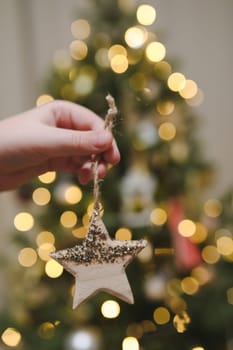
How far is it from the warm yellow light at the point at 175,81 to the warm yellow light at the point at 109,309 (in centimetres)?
72

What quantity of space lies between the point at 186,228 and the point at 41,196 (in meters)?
0.50

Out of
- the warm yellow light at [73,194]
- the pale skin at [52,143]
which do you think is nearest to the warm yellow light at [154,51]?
the warm yellow light at [73,194]

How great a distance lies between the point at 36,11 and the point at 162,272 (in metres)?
1.43

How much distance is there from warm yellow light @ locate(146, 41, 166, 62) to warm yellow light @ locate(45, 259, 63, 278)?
74 centimetres

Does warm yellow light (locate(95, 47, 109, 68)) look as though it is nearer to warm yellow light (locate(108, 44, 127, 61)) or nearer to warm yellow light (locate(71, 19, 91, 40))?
warm yellow light (locate(108, 44, 127, 61))

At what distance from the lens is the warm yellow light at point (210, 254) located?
176cm

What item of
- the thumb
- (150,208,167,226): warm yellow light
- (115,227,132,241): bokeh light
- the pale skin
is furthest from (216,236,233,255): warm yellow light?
the thumb

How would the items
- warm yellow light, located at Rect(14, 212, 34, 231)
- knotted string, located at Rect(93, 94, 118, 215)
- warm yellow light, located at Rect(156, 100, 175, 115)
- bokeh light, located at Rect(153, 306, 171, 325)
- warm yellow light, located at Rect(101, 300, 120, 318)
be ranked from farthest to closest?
warm yellow light, located at Rect(14, 212, 34, 231) → warm yellow light, located at Rect(156, 100, 175, 115) → warm yellow light, located at Rect(101, 300, 120, 318) → bokeh light, located at Rect(153, 306, 171, 325) → knotted string, located at Rect(93, 94, 118, 215)

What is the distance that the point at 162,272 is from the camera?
1680mm

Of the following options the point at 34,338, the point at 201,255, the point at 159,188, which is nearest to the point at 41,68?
the point at 159,188

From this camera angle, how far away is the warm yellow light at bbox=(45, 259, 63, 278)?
1.71 metres

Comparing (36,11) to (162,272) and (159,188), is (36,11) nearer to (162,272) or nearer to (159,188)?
(159,188)

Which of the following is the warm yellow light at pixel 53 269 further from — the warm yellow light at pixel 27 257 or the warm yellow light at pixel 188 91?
the warm yellow light at pixel 188 91

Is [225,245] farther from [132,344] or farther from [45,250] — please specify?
[132,344]
